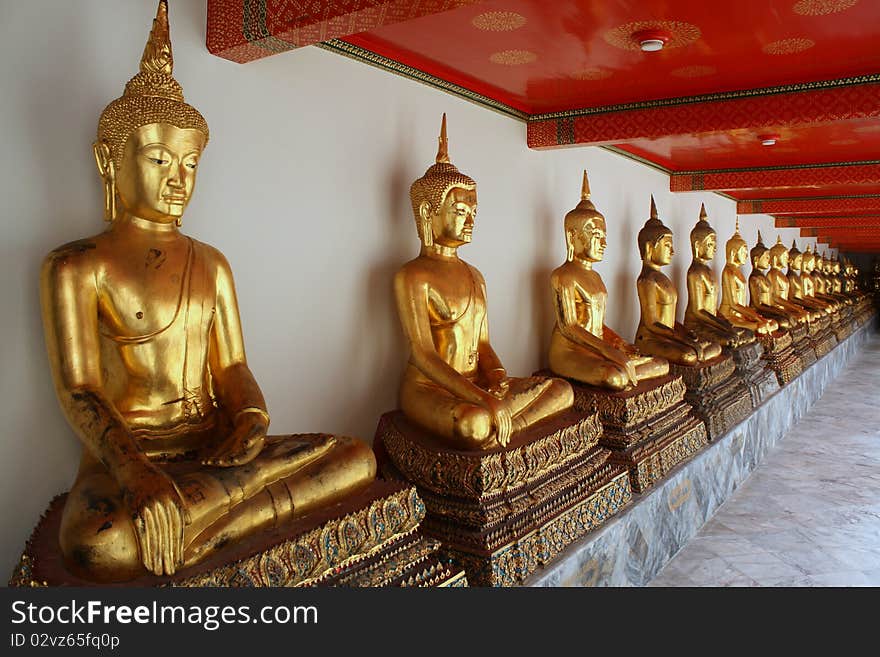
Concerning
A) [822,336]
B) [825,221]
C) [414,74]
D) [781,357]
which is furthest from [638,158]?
[825,221]

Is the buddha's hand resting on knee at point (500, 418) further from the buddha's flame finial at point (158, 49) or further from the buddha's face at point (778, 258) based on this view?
the buddha's face at point (778, 258)

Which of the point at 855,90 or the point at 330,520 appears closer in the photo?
the point at 330,520

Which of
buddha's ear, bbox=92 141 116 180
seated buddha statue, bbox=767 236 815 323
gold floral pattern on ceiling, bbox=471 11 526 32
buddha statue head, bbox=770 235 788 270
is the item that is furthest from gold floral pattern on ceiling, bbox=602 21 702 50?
buddha statue head, bbox=770 235 788 270

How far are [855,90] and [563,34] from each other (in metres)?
1.71

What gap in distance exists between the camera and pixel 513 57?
339cm

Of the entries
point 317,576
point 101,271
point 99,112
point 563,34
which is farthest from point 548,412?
point 99,112

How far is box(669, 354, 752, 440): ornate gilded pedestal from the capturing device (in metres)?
4.69

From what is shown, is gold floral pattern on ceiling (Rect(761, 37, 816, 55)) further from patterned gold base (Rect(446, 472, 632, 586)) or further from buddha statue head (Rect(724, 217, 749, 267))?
buddha statue head (Rect(724, 217, 749, 267))

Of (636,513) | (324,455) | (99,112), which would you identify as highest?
(99,112)

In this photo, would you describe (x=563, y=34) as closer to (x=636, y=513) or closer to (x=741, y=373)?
(x=636, y=513)

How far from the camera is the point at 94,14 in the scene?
7.28 ft

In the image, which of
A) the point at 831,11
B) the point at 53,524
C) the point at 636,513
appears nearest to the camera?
the point at 53,524

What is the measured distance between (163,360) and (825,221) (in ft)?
37.9

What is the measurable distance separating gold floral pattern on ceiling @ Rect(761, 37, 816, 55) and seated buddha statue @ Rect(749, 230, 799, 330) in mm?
5031
